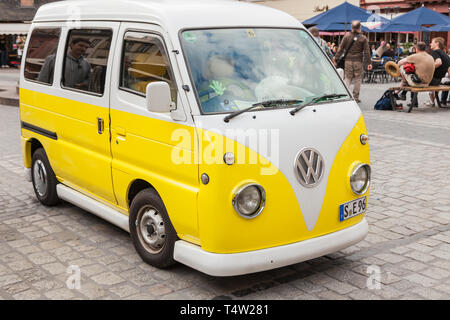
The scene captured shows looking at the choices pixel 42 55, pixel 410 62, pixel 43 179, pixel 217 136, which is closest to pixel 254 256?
pixel 217 136

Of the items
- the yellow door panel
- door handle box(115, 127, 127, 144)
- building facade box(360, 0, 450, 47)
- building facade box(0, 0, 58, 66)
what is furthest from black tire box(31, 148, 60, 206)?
building facade box(0, 0, 58, 66)

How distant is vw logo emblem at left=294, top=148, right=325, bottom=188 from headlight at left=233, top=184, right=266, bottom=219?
0.35 m

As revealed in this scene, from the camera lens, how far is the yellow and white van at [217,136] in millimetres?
3992

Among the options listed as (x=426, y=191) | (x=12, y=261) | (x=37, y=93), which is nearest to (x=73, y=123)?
(x=37, y=93)

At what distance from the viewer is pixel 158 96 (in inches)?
163

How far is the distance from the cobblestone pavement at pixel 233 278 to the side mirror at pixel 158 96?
1.36 m

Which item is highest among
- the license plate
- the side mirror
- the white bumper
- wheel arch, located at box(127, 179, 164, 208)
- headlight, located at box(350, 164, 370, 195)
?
the side mirror

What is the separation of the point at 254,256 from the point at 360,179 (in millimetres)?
1164

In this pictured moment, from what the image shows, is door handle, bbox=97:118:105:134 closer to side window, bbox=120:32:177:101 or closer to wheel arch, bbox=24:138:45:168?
side window, bbox=120:32:177:101

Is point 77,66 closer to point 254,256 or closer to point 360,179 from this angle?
point 254,256

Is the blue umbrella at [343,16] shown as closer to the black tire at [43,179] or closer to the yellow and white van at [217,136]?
the black tire at [43,179]

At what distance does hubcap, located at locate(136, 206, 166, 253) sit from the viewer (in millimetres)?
4570
